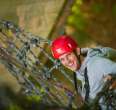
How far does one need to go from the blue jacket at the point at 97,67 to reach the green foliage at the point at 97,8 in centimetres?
412

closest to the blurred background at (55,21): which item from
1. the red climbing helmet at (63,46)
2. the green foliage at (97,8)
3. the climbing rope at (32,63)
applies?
the green foliage at (97,8)

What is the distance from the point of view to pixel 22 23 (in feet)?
15.1

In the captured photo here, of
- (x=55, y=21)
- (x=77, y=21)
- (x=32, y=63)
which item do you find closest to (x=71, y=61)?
(x=32, y=63)

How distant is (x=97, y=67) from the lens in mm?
2424

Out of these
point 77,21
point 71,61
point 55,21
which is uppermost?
point 71,61

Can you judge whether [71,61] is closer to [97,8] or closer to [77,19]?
[77,19]

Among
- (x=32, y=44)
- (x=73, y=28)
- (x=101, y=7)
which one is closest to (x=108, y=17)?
(x=101, y=7)

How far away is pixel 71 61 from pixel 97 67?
268 millimetres

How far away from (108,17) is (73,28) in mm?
827

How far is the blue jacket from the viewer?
240 cm

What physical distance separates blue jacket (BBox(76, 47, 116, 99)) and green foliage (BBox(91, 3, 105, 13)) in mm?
4121

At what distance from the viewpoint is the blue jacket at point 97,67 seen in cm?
240

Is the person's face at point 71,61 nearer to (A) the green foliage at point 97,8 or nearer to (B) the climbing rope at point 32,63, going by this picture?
(B) the climbing rope at point 32,63

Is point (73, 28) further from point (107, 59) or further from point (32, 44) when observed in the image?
point (107, 59)
